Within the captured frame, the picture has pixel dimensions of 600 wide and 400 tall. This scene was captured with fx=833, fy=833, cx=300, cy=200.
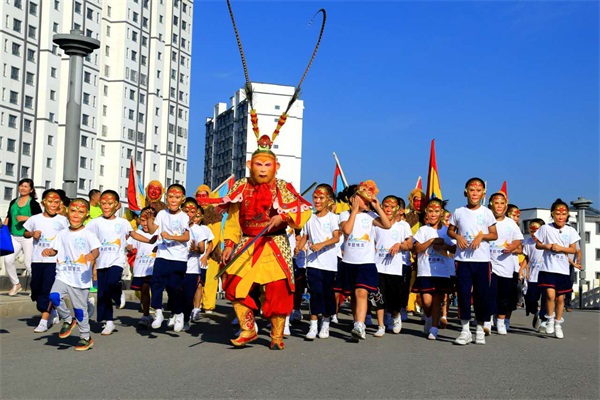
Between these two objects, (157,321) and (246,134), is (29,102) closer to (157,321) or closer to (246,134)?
(246,134)

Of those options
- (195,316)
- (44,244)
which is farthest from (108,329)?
(195,316)

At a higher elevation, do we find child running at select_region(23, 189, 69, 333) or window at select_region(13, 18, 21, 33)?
window at select_region(13, 18, 21, 33)

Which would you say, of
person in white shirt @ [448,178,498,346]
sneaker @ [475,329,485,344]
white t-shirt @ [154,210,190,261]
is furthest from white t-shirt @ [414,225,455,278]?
white t-shirt @ [154,210,190,261]

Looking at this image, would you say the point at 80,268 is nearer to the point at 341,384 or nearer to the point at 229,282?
the point at 229,282

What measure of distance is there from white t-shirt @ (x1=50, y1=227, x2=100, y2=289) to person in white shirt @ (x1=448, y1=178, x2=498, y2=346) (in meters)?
4.53

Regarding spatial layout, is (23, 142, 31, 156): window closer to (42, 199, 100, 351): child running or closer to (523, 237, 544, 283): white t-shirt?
(523, 237, 544, 283): white t-shirt

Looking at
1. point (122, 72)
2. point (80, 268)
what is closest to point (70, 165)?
point (80, 268)

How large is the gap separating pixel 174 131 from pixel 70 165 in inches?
3360

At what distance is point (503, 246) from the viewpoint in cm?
1198

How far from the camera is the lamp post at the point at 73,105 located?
1428cm

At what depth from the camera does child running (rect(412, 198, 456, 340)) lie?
36.9ft

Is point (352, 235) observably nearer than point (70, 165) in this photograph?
Yes

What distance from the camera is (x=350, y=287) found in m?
10.8

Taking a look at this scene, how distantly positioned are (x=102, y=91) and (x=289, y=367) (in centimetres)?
8289
